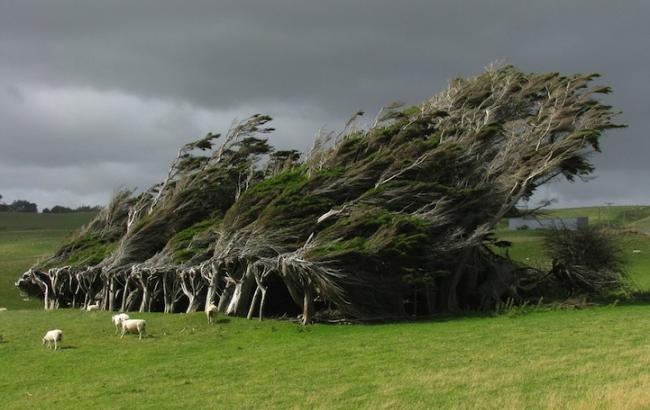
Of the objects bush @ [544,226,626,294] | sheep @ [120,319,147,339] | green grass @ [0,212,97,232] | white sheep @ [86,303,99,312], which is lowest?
white sheep @ [86,303,99,312]

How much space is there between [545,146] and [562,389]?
23.0 m

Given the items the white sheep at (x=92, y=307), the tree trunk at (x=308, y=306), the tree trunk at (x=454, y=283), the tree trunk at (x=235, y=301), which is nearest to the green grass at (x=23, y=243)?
the white sheep at (x=92, y=307)

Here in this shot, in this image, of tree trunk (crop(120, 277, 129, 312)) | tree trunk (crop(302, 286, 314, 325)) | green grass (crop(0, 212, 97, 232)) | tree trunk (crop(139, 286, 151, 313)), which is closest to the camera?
tree trunk (crop(302, 286, 314, 325))

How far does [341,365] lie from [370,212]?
1154 cm

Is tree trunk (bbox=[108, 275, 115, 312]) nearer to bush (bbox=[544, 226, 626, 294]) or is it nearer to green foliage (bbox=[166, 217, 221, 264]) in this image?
green foliage (bbox=[166, 217, 221, 264])

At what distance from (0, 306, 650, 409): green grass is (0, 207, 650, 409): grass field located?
0.12 feet

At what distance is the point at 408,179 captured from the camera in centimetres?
3125

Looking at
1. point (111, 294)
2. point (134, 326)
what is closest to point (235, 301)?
point (134, 326)

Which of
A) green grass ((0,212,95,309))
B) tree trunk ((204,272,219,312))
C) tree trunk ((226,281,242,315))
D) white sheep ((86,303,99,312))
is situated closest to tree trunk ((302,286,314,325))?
tree trunk ((226,281,242,315))

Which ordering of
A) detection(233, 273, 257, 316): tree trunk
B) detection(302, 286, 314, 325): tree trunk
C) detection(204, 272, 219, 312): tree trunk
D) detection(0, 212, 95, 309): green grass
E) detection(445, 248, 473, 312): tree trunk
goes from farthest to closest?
detection(0, 212, 95, 309): green grass < detection(445, 248, 473, 312): tree trunk < detection(204, 272, 219, 312): tree trunk < detection(233, 273, 257, 316): tree trunk < detection(302, 286, 314, 325): tree trunk

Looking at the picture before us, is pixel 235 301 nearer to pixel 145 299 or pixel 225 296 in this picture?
pixel 225 296

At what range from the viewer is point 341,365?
56.9 feet

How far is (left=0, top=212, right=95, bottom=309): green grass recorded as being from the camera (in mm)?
49625

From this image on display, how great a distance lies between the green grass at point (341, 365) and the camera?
43.8ft
